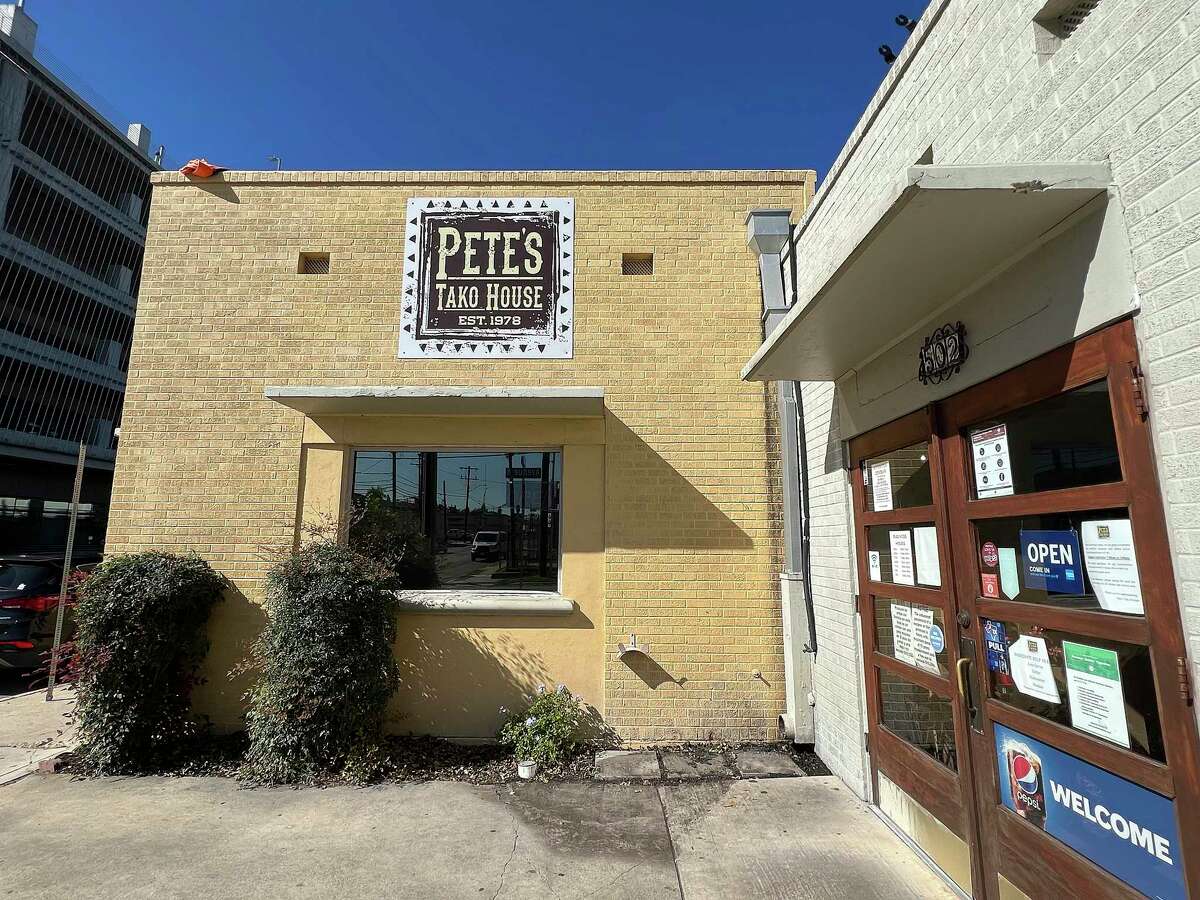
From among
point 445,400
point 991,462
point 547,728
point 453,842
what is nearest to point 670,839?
point 453,842

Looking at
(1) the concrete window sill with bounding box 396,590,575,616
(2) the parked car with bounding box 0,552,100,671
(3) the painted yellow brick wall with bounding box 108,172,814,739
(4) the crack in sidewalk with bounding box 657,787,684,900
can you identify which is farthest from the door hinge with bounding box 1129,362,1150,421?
(2) the parked car with bounding box 0,552,100,671

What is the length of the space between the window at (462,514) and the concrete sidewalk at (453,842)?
1995mm

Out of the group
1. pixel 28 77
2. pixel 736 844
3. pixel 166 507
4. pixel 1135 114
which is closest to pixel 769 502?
pixel 736 844

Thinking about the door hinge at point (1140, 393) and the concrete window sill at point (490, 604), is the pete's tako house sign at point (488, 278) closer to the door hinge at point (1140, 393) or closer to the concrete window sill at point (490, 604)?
the concrete window sill at point (490, 604)

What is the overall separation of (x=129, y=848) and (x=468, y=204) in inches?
236

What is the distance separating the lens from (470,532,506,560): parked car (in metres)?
6.36

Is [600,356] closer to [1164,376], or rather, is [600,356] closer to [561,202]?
[561,202]

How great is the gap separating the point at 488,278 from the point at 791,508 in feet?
12.6

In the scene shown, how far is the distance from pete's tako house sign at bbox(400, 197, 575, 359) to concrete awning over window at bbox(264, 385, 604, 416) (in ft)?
2.27

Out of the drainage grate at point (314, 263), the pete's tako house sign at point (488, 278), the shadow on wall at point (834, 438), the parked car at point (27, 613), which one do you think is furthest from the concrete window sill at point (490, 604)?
the parked car at point (27, 613)

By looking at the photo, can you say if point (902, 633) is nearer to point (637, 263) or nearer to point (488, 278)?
point (637, 263)

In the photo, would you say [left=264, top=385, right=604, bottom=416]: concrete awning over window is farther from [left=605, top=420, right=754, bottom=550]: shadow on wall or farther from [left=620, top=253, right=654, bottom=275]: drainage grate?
[left=620, top=253, right=654, bottom=275]: drainage grate

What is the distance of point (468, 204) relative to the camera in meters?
6.47

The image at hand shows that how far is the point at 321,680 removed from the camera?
4.83 m
